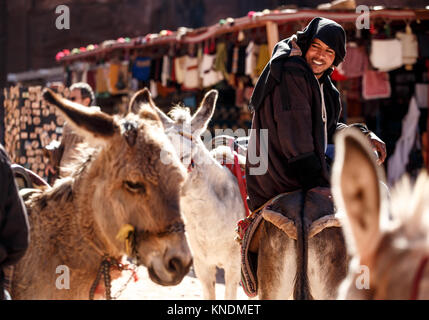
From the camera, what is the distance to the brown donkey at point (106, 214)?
260cm

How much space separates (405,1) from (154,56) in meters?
7.24

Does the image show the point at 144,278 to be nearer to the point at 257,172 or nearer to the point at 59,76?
the point at 257,172

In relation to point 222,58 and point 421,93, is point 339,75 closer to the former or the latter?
point 421,93

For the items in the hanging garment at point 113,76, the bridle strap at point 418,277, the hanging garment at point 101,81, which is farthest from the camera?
the hanging garment at point 101,81

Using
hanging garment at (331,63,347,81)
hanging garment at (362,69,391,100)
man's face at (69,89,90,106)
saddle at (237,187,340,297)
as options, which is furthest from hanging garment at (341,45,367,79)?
saddle at (237,187,340,297)

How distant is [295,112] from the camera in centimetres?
354

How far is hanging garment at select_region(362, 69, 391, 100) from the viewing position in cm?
1107

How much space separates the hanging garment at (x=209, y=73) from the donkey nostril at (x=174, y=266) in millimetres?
10102

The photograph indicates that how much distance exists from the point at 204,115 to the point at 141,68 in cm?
Answer: 940

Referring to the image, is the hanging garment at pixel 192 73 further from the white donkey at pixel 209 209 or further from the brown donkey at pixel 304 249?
the brown donkey at pixel 304 249

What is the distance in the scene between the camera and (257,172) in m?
3.82

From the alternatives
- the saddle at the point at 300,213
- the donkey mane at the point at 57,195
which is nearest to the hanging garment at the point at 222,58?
the saddle at the point at 300,213

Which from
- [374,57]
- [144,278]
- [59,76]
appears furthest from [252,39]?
[59,76]

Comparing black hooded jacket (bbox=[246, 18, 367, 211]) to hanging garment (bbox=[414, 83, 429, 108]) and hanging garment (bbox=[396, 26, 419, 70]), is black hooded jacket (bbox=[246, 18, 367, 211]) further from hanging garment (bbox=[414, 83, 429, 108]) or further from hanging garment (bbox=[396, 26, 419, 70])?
hanging garment (bbox=[414, 83, 429, 108])
